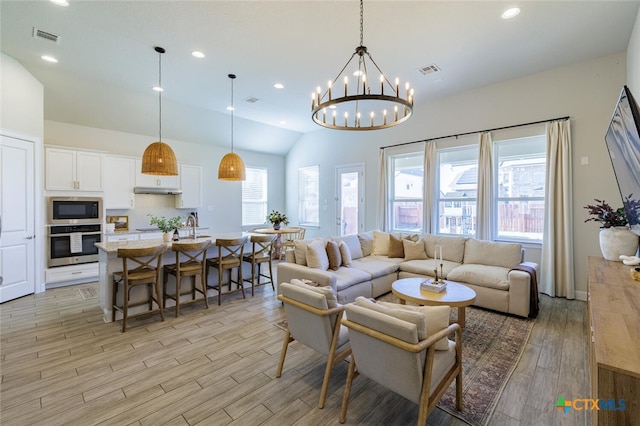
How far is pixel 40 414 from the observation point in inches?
78.1

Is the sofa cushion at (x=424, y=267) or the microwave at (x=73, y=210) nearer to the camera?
the sofa cushion at (x=424, y=267)

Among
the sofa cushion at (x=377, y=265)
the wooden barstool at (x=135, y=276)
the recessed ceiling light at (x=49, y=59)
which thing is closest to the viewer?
the wooden barstool at (x=135, y=276)

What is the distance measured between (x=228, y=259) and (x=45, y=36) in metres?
3.50

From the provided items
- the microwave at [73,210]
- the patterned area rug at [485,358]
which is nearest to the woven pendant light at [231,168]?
the microwave at [73,210]

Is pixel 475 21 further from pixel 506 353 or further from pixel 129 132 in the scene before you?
pixel 129 132

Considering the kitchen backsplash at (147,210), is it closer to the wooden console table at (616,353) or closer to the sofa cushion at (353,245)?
the sofa cushion at (353,245)

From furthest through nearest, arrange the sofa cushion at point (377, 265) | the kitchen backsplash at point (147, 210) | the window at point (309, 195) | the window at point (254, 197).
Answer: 1. the window at point (254, 197)
2. the window at point (309, 195)
3. the kitchen backsplash at point (147, 210)
4. the sofa cushion at point (377, 265)

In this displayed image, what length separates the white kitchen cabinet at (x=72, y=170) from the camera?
15.6 ft

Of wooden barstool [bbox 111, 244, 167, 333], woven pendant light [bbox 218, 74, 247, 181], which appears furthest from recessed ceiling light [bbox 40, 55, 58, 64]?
wooden barstool [bbox 111, 244, 167, 333]

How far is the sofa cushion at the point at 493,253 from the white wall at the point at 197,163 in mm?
5625

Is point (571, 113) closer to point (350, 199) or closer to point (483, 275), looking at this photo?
point (483, 275)

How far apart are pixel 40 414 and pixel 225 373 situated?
1.23 m

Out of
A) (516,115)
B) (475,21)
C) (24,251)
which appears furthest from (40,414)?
(516,115)

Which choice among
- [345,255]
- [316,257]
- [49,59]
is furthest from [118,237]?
[345,255]
